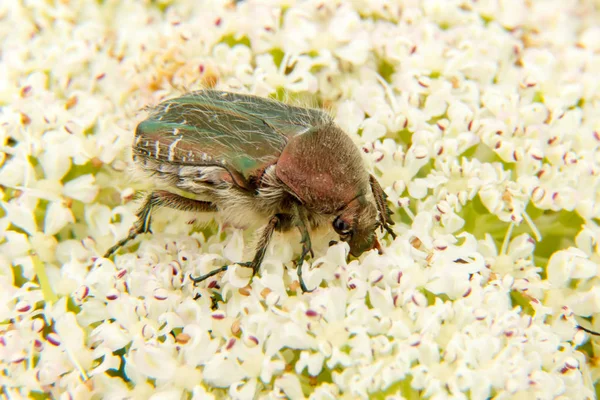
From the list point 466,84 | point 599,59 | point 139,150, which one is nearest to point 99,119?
point 139,150

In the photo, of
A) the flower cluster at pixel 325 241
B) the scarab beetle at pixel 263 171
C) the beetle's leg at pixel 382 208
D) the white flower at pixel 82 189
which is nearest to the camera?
the flower cluster at pixel 325 241

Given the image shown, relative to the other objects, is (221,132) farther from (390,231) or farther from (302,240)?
(390,231)

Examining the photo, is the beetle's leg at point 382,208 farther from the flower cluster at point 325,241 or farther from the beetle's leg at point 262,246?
the beetle's leg at point 262,246

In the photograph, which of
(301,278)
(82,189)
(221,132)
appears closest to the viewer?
(301,278)

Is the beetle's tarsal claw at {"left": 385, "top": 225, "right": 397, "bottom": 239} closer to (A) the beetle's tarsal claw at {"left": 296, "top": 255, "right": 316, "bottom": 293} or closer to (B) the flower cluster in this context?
(B) the flower cluster

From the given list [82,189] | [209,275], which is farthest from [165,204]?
[82,189]

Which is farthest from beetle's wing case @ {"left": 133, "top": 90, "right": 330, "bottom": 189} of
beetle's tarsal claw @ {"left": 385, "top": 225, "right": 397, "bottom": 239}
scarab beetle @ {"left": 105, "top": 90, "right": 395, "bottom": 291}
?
beetle's tarsal claw @ {"left": 385, "top": 225, "right": 397, "bottom": 239}

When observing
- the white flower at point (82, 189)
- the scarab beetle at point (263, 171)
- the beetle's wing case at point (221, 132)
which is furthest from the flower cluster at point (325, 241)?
the beetle's wing case at point (221, 132)

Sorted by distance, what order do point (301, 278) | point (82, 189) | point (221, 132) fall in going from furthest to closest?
1. point (82, 189)
2. point (221, 132)
3. point (301, 278)

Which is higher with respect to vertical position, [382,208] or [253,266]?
[382,208]
